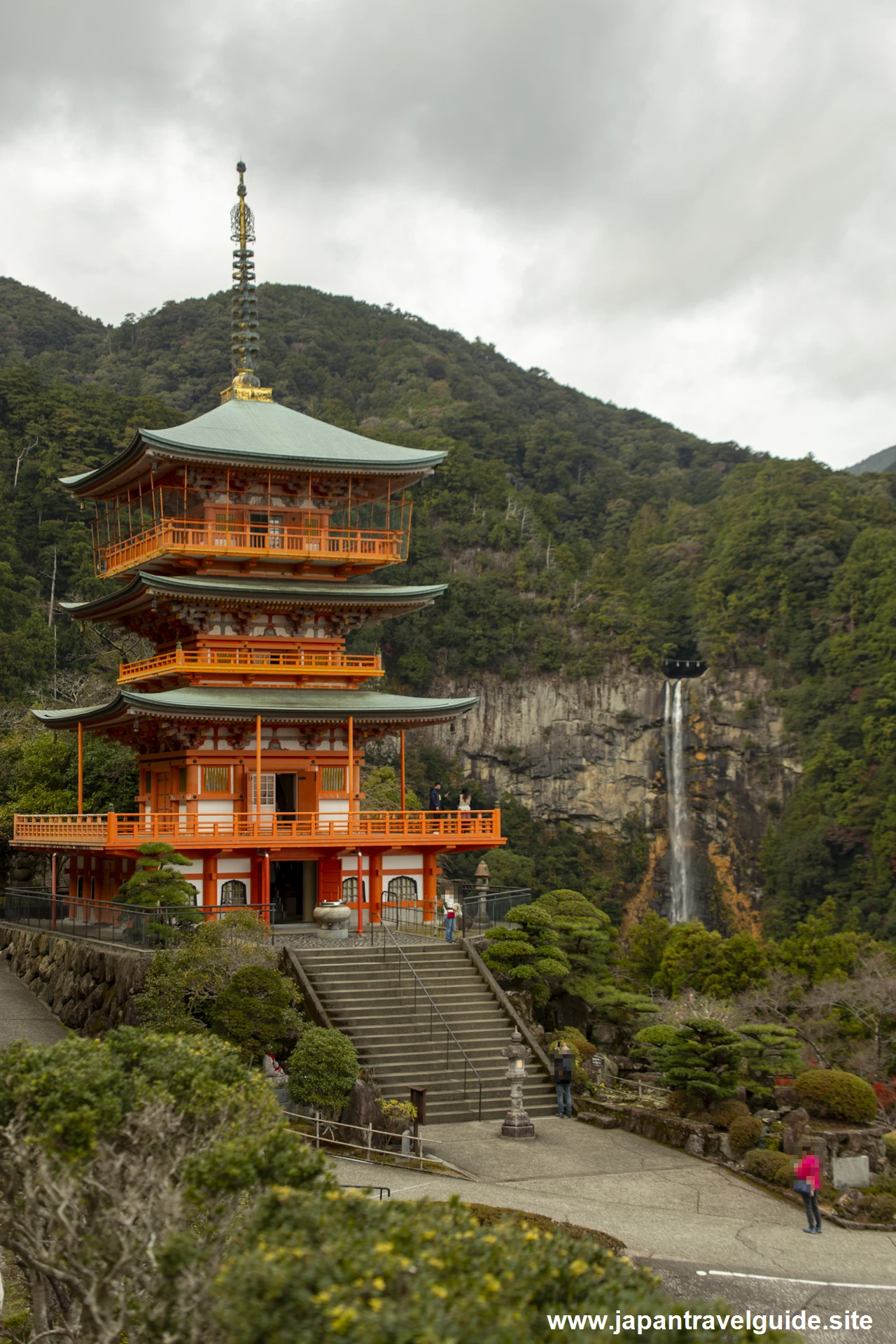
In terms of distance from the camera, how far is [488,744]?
8094 cm

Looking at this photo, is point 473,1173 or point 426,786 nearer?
point 473,1173

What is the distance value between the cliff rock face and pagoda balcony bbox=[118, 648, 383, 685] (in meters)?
44.1

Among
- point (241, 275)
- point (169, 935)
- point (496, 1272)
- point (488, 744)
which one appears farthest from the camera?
point (488, 744)

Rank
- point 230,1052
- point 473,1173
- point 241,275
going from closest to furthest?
point 230,1052
point 473,1173
point 241,275

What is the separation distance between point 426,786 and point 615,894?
41.0ft

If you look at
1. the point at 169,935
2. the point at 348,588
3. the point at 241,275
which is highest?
the point at 241,275

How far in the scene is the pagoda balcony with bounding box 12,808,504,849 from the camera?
26828 millimetres

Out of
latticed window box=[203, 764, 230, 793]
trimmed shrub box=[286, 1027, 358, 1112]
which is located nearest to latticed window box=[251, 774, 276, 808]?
latticed window box=[203, 764, 230, 793]

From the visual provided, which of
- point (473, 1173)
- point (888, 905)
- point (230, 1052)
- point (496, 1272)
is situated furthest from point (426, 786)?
point (496, 1272)

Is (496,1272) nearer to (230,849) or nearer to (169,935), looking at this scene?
(169,935)

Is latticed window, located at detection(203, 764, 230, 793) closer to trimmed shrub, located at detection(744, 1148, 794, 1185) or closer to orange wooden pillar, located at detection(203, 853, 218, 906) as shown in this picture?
orange wooden pillar, located at detection(203, 853, 218, 906)

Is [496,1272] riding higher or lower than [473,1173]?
higher

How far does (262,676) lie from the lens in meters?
30.1

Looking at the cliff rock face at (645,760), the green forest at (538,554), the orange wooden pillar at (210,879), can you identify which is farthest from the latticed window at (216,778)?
the cliff rock face at (645,760)
